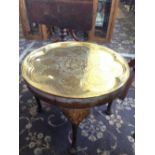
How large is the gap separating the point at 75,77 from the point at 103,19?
1856 millimetres

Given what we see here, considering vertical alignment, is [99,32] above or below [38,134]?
above

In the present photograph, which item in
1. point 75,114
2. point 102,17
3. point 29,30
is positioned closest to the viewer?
point 75,114

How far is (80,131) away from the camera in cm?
136

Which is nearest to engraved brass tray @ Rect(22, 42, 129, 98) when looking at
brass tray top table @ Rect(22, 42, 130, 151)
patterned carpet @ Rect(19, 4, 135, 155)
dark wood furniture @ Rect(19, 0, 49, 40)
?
brass tray top table @ Rect(22, 42, 130, 151)

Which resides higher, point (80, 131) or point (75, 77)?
point (75, 77)

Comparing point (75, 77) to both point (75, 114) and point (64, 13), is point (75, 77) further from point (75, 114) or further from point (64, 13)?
point (64, 13)

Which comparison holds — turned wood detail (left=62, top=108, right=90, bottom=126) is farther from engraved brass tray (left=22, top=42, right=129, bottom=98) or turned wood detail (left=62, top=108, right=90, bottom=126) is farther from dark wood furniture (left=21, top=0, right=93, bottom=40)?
Answer: dark wood furniture (left=21, top=0, right=93, bottom=40)

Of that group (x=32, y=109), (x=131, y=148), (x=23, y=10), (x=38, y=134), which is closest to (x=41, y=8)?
(x=23, y=10)

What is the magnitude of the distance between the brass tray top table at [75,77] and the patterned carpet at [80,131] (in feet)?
0.55

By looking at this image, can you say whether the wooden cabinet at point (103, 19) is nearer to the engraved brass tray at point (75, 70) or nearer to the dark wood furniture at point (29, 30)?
the dark wood furniture at point (29, 30)

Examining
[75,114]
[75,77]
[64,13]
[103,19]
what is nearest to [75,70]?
[75,77]
